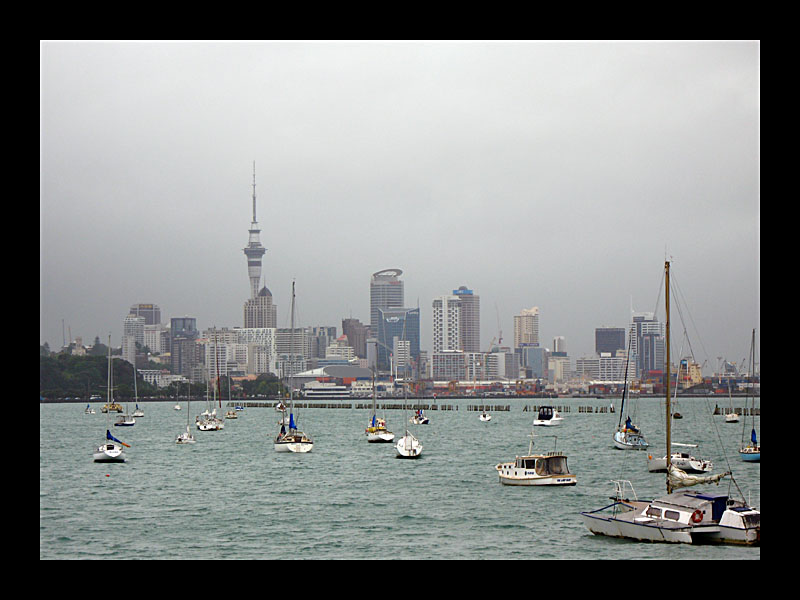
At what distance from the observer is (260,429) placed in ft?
175

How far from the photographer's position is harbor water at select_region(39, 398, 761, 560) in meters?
13.2

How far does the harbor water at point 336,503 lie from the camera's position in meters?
13.2

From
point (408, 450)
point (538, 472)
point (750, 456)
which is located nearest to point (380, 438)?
point (408, 450)

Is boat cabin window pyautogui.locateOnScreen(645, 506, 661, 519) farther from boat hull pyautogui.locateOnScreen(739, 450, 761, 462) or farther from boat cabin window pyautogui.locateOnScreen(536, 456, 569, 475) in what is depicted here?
boat hull pyautogui.locateOnScreen(739, 450, 761, 462)

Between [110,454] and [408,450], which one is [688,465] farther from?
[110,454]

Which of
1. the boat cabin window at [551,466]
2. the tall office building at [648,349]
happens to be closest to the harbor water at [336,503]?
the boat cabin window at [551,466]

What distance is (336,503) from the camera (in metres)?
19.0

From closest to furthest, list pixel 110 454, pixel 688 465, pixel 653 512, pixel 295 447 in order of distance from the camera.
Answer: pixel 653 512
pixel 688 465
pixel 110 454
pixel 295 447

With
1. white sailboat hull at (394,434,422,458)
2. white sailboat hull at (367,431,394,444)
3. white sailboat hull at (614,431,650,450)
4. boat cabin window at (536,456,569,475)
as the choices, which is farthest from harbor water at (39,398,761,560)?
white sailboat hull at (367,431,394,444)

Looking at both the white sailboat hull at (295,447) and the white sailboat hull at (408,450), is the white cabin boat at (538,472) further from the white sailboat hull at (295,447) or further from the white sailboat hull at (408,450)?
the white sailboat hull at (295,447)
